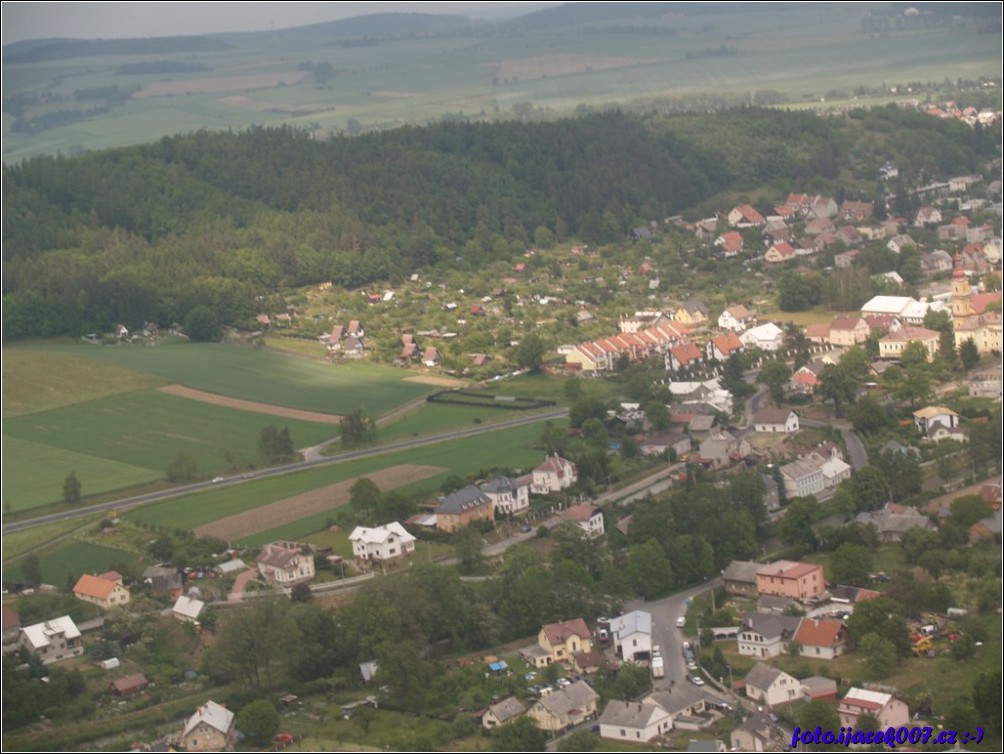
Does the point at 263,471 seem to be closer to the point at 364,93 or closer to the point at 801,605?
the point at 801,605

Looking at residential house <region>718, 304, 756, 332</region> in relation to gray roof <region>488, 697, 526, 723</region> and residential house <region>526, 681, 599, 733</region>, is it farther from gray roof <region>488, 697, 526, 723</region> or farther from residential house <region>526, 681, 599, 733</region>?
gray roof <region>488, 697, 526, 723</region>

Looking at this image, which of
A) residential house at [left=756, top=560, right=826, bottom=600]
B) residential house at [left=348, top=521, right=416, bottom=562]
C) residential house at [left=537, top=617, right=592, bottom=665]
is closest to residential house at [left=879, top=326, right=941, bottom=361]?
residential house at [left=756, top=560, right=826, bottom=600]

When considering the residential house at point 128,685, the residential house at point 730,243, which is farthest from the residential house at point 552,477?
the residential house at point 730,243

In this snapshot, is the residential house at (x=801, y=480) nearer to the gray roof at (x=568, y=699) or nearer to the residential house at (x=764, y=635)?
the residential house at (x=764, y=635)

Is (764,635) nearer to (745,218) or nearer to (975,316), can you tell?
(975,316)

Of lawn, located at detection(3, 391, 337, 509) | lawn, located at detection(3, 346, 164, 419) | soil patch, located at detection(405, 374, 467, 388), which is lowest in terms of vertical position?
soil patch, located at detection(405, 374, 467, 388)

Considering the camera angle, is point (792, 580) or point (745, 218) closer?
point (792, 580)

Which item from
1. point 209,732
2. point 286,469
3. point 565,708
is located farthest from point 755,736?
point 286,469
